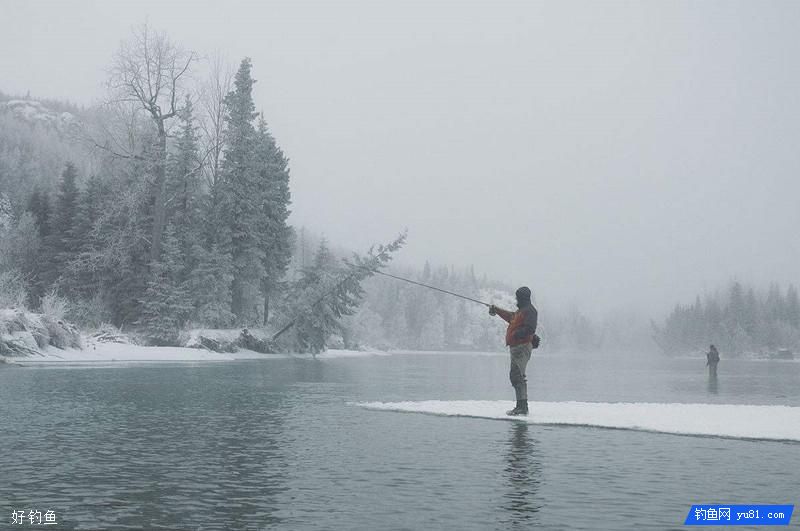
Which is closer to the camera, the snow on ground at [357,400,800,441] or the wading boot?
the snow on ground at [357,400,800,441]

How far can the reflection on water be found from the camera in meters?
7.73

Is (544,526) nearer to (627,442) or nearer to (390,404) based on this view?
(627,442)

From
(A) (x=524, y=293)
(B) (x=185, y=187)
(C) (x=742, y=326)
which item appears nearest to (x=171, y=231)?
(B) (x=185, y=187)

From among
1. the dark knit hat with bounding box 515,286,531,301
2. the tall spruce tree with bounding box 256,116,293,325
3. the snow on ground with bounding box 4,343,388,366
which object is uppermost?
the tall spruce tree with bounding box 256,116,293,325

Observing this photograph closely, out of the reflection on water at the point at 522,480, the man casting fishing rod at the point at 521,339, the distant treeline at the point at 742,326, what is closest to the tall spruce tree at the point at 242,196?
the man casting fishing rod at the point at 521,339

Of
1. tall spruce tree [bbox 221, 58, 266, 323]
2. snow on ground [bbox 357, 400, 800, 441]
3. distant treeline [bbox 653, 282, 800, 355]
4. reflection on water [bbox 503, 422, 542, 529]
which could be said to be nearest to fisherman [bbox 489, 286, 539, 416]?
snow on ground [bbox 357, 400, 800, 441]

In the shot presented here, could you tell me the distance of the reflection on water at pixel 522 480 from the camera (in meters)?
7.73

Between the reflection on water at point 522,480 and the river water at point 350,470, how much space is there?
40 millimetres

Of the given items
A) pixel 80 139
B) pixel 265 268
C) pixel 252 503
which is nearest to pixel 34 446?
pixel 252 503

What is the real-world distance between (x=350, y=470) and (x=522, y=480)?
244cm

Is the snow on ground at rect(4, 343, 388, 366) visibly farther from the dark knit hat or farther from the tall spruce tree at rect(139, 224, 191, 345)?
the dark knit hat

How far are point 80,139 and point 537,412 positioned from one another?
46.9 metres

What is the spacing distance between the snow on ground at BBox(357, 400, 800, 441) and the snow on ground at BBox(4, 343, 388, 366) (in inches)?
976

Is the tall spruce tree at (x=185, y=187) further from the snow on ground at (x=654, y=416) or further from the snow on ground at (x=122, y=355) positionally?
the snow on ground at (x=654, y=416)
